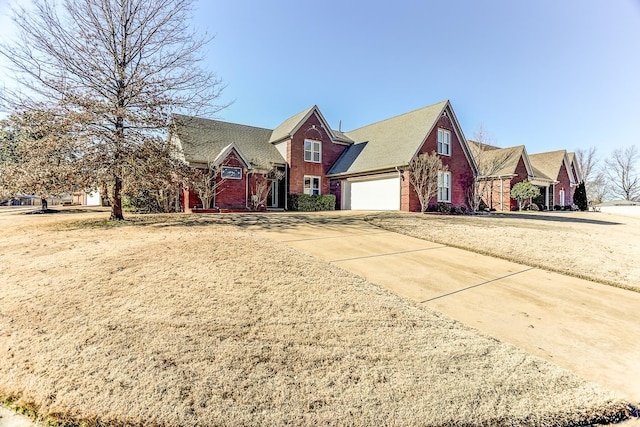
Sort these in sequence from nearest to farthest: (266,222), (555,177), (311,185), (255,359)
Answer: (255,359)
(266,222)
(311,185)
(555,177)

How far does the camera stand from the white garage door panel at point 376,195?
18.7 meters

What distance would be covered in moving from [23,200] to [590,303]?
206 ft

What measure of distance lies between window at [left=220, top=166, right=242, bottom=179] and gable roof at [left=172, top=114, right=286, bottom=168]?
90 cm

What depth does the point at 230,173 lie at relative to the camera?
1875 cm

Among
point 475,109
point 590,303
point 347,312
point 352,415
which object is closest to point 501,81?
point 475,109

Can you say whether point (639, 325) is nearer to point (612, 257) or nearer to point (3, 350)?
point (612, 257)

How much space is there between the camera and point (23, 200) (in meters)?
44.1

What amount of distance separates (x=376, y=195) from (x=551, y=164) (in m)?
24.0

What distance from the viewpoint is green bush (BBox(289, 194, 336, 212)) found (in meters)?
21.1

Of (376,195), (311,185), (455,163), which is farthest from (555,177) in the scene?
(311,185)

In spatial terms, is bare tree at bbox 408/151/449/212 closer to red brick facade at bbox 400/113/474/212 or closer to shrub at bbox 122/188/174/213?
red brick facade at bbox 400/113/474/212

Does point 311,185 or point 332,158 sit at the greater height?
point 332,158

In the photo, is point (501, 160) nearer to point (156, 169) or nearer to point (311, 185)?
point (311, 185)

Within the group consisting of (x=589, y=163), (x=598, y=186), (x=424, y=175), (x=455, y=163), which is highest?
(x=589, y=163)
